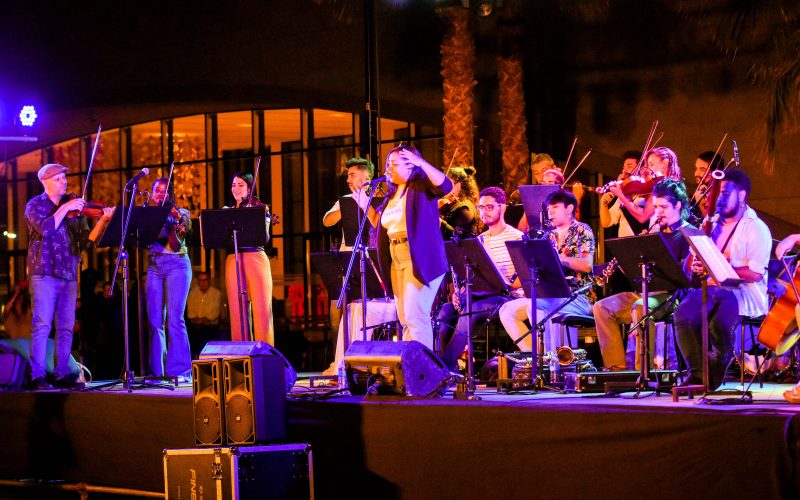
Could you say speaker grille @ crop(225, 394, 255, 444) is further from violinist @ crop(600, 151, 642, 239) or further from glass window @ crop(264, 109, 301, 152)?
glass window @ crop(264, 109, 301, 152)

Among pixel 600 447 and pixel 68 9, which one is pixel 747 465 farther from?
pixel 68 9

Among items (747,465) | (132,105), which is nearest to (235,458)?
(747,465)

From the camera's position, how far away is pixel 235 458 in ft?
22.3

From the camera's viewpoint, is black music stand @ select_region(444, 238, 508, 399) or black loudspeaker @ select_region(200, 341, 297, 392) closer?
black loudspeaker @ select_region(200, 341, 297, 392)

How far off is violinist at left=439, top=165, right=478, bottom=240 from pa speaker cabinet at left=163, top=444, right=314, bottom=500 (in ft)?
10.5

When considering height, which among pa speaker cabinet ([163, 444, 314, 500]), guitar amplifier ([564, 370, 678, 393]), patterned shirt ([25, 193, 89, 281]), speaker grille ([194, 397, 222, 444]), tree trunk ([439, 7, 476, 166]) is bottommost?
pa speaker cabinet ([163, 444, 314, 500])

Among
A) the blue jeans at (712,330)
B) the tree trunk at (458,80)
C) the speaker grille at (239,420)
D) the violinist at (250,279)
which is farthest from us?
the tree trunk at (458,80)

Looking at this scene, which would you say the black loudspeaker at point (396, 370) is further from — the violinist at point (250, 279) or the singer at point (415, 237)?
the violinist at point (250, 279)

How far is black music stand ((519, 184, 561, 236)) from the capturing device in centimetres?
952

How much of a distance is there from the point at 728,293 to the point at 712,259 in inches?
39.2

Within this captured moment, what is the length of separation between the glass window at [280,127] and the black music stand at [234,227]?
11.9 meters

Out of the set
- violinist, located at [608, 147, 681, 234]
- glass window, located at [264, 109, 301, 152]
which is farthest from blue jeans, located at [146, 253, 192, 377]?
glass window, located at [264, 109, 301, 152]

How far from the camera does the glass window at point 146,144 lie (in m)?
23.1

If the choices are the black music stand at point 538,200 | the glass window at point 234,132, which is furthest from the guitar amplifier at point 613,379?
the glass window at point 234,132
